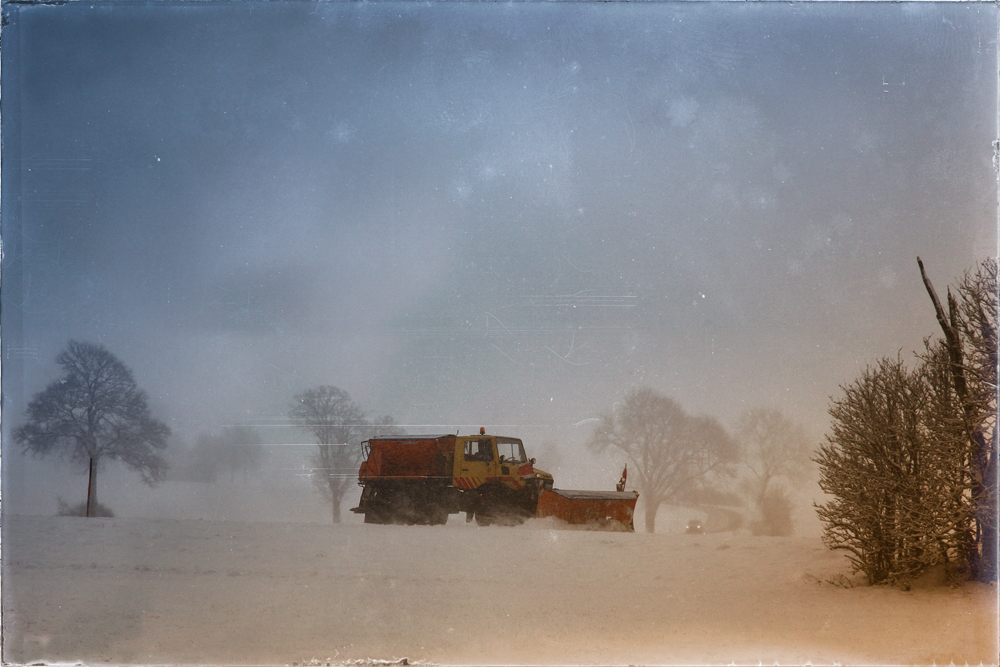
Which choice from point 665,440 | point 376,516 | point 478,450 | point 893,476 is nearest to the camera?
point 893,476

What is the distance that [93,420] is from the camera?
24.2 feet

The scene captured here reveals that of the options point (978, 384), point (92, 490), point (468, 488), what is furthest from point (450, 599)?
point (978, 384)

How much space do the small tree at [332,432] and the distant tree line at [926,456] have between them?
4818 mm

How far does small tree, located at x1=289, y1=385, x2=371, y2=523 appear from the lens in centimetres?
718

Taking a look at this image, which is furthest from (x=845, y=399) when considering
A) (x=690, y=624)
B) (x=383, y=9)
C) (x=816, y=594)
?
(x=383, y=9)

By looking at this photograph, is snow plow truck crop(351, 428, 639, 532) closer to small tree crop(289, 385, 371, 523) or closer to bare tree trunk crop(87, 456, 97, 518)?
small tree crop(289, 385, 371, 523)

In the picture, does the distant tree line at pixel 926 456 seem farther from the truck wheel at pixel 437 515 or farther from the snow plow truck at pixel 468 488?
the truck wheel at pixel 437 515

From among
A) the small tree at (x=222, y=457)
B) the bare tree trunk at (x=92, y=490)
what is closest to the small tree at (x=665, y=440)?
the small tree at (x=222, y=457)

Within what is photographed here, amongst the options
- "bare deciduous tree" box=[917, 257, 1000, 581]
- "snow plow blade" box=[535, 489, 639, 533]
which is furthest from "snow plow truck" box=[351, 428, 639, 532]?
"bare deciduous tree" box=[917, 257, 1000, 581]

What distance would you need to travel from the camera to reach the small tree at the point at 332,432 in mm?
7184

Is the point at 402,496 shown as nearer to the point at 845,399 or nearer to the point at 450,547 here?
the point at 450,547

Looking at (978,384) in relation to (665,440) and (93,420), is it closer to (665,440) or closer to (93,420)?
(665,440)

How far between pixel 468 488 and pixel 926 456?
14.8 ft

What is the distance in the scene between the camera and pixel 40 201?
7.19 m
